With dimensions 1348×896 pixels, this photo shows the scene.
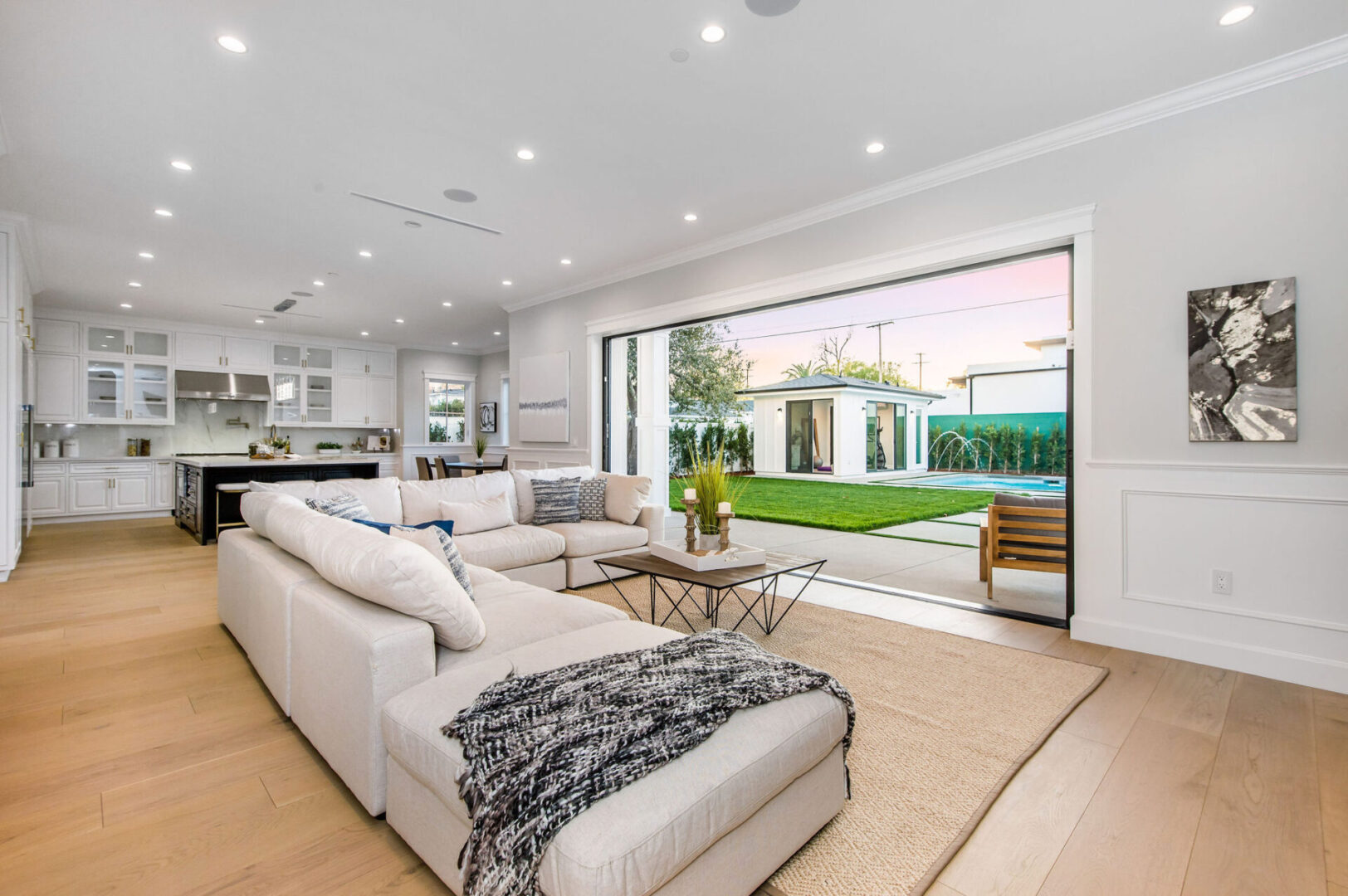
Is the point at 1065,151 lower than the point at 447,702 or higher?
higher

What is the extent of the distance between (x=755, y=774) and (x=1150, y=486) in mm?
2861

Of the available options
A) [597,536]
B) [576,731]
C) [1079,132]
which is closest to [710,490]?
[597,536]

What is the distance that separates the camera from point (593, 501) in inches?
191

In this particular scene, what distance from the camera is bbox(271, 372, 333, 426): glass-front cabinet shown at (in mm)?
9406

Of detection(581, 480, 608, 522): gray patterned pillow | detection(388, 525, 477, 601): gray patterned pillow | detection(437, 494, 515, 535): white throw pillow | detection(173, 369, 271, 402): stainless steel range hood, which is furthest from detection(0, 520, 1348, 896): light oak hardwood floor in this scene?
detection(173, 369, 271, 402): stainless steel range hood

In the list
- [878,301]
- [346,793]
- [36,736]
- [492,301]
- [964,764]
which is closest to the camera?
[346,793]

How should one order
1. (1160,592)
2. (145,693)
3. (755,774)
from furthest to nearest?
(1160,592) → (145,693) → (755,774)

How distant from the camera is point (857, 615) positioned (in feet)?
12.1

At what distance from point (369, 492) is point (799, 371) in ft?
37.8

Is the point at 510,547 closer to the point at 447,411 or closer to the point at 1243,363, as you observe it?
the point at 1243,363

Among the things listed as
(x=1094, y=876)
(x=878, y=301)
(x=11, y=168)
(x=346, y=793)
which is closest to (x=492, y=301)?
(x=11, y=168)

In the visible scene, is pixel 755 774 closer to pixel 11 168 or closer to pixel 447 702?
pixel 447 702

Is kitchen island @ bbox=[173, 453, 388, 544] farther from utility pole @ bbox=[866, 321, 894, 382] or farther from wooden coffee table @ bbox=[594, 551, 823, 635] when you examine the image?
utility pole @ bbox=[866, 321, 894, 382]

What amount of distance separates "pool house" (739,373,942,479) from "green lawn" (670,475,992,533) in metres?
1.09
